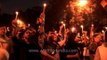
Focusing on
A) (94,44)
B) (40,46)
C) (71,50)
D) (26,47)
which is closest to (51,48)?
(40,46)

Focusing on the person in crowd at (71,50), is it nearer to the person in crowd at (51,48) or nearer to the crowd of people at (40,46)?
the crowd of people at (40,46)

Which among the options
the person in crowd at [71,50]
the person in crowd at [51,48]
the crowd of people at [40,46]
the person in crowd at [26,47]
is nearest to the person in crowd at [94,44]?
the crowd of people at [40,46]

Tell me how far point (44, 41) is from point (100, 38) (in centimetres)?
166

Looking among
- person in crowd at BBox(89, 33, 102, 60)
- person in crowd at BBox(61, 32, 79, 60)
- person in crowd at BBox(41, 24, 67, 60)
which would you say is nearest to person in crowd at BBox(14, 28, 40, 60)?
person in crowd at BBox(41, 24, 67, 60)

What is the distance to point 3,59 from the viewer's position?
6758 mm

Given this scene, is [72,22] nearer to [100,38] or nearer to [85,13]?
[85,13]

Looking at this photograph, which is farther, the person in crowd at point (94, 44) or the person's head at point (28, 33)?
the person in crowd at point (94, 44)

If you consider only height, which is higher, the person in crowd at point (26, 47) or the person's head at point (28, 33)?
the person's head at point (28, 33)

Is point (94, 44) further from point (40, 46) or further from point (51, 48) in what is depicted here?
A: point (40, 46)

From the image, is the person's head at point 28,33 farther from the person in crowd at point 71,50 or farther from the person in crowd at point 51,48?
the person in crowd at point 71,50

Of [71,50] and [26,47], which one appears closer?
[26,47]

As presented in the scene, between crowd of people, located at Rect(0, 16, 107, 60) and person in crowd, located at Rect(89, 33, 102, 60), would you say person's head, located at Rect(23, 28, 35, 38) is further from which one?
person in crowd, located at Rect(89, 33, 102, 60)

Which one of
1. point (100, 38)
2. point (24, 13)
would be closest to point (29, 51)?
point (100, 38)

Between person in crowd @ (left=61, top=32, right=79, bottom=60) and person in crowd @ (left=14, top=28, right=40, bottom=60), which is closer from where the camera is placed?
person in crowd @ (left=14, top=28, right=40, bottom=60)
